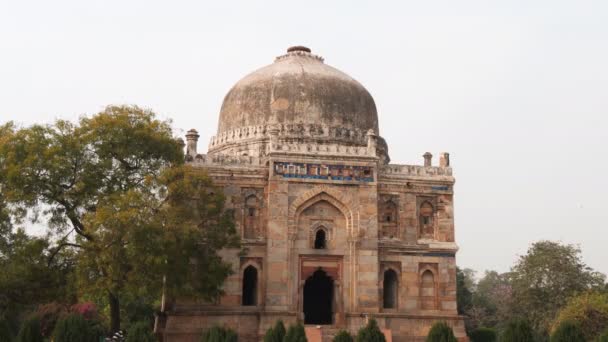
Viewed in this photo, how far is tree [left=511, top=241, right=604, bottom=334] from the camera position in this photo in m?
28.1

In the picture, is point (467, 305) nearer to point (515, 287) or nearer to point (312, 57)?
point (515, 287)

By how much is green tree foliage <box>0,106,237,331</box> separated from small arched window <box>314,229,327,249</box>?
383 cm

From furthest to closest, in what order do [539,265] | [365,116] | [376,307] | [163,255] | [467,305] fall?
1. [467,305]
2. [539,265]
3. [365,116]
4. [376,307]
5. [163,255]

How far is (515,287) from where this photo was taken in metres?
29.2

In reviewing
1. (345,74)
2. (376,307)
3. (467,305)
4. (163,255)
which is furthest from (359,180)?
(467,305)

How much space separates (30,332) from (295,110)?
11.0 metres

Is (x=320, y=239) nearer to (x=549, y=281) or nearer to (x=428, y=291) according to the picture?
(x=428, y=291)

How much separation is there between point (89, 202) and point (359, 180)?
813 centimetres

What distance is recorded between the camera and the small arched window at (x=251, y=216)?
2219cm

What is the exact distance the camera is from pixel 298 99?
24.7 m

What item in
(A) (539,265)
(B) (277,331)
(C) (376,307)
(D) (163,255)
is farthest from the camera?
(A) (539,265)

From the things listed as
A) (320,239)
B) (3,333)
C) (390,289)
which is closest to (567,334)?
(390,289)

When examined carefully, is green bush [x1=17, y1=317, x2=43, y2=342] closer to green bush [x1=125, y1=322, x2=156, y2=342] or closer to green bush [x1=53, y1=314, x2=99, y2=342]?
green bush [x1=53, y1=314, x2=99, y2=342]

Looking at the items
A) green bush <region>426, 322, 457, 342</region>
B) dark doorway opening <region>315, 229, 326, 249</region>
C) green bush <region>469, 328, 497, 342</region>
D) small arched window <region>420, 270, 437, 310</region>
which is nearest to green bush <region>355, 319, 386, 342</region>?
green bush <region>426, 322, 457, 342</region>
